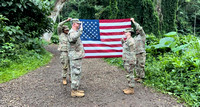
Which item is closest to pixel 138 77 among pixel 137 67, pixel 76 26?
pixel 137 67

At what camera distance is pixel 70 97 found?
3877 millimetres

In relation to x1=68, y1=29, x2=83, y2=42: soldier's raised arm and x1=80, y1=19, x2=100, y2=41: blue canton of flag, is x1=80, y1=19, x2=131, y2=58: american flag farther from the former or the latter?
x1=68, y1=29, x2=83, y2=42: soldier's raised arm

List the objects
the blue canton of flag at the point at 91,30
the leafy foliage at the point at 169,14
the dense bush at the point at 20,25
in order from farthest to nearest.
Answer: the leafy foliage at the point at 169,14, the dense bush at the point at 20,25, the blue canton of flag at the point at 91,30

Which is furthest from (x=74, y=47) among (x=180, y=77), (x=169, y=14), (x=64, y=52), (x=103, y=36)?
(x=169, y=14)

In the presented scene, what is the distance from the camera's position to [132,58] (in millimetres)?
4035

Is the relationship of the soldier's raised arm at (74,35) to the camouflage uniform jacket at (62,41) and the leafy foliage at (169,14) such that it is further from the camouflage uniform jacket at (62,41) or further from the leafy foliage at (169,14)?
the leafy foliage at (169,14)

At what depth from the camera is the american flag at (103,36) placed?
6.12 meters

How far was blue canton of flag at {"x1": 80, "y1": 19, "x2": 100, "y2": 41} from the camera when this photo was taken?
612 cm

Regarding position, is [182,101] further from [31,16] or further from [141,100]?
[31,16]

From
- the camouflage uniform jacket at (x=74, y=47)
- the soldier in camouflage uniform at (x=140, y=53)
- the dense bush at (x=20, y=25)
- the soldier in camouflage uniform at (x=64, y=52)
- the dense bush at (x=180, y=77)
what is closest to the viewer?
the camouflage uniform jacket at (x=74, y=47)

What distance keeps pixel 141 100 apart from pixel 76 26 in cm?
238

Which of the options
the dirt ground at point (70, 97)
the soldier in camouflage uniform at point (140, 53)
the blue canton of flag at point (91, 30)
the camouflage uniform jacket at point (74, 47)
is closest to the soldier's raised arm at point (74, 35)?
the camouflage uniform jacket at point (74, 47)

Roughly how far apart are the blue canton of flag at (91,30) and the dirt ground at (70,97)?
1.67 meters

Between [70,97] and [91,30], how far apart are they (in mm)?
3073
